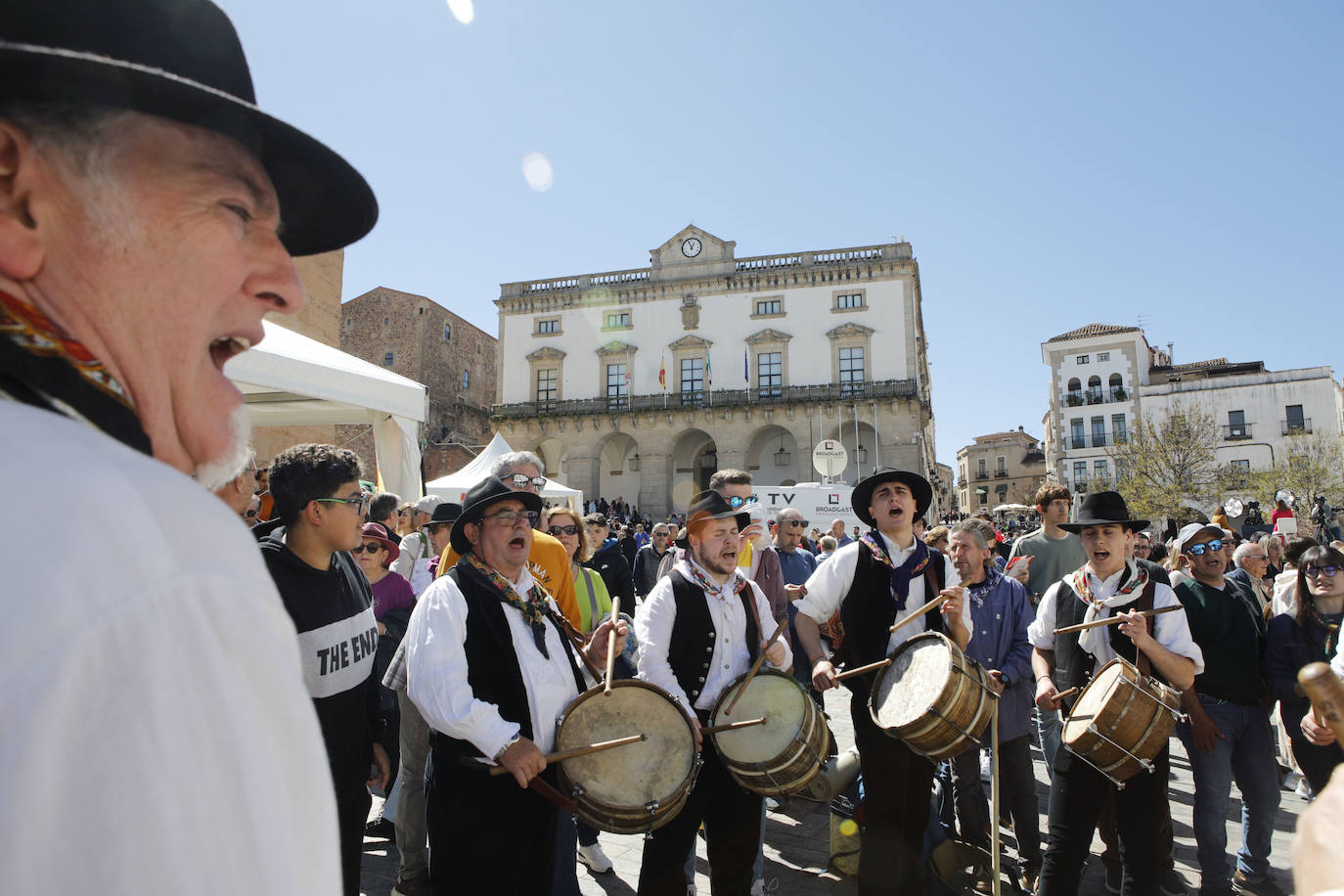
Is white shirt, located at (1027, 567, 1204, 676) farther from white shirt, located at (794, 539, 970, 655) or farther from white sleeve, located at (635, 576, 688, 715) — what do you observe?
white sleeve, located at (635, 576, 688, 715)

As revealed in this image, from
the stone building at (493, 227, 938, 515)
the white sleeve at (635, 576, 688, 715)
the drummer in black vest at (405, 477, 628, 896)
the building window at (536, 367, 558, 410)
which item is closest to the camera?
the drummer in black vest at (405, 477, 628, 896)

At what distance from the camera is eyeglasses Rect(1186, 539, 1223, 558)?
5.18 m

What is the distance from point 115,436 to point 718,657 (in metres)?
3.75

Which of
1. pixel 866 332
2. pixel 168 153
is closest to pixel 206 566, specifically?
pixel 168 153

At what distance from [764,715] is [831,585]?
40.6 inches

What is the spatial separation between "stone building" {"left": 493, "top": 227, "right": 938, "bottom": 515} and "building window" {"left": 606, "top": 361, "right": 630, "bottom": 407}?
64 millimetres

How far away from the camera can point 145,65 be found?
885mm

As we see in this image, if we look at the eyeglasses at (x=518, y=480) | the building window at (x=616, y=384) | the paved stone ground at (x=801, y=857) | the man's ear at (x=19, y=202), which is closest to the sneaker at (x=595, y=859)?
the paved stone ground at (x=801, y=857)

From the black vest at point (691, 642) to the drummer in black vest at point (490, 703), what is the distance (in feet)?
2.33

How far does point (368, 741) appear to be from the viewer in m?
3.49

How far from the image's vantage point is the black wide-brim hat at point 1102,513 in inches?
180

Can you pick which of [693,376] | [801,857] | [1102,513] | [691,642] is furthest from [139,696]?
[693,376]

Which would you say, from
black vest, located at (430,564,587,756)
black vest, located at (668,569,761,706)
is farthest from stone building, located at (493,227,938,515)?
black vest, located at (430,564,587,756)

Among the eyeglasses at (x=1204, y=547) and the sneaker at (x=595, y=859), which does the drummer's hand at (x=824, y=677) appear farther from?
the eyeglasses at (x=1204, y=547)
